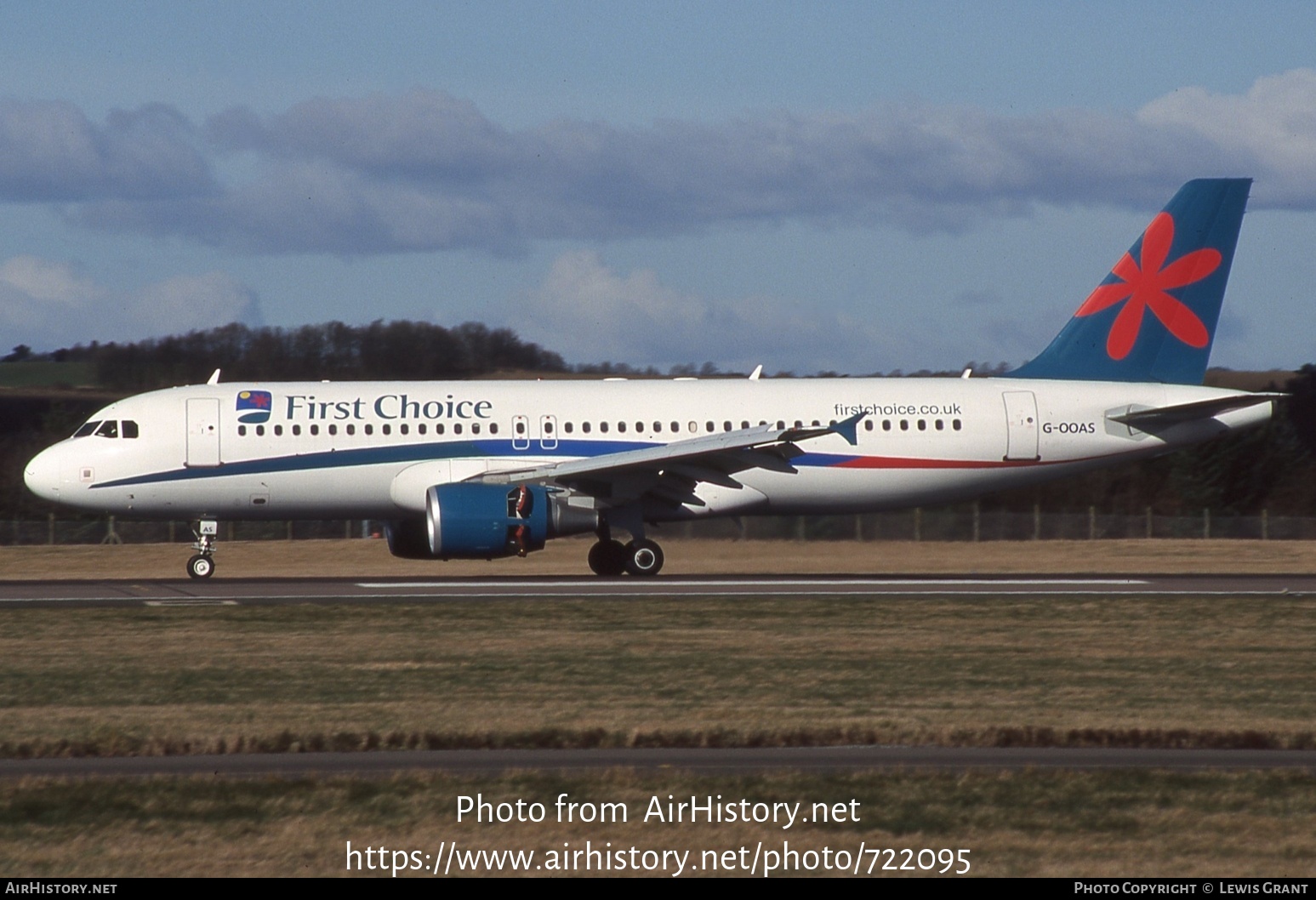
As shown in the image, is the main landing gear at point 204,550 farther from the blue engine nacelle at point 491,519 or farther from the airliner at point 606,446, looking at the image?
the blue engine nacelle at point 491,519

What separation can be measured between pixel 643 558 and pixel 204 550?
780 centimetres

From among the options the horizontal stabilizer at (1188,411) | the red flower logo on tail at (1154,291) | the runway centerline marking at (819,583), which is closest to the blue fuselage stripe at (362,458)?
the runway centerline marking at (819,583)

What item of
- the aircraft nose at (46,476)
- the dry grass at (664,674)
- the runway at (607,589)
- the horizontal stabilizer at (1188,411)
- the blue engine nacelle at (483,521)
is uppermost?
the horizontal stabilizer at (1188,411)

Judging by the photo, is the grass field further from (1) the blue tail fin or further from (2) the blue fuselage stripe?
(1) the blue tail fin

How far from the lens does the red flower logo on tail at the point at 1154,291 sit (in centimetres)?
3116

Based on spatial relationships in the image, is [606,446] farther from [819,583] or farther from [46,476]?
[46,476]

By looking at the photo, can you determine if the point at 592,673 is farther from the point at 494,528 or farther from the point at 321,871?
the point at 494,528

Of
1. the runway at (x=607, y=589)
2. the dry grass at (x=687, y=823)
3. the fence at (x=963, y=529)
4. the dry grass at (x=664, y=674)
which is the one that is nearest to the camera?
the dry grass at (x=687, y=823)

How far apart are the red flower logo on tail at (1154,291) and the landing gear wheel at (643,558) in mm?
9695

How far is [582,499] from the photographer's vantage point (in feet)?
90.5

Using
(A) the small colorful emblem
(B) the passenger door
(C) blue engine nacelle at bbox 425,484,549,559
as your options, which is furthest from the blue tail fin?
(B) the passenger door

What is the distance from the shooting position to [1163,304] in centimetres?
3123

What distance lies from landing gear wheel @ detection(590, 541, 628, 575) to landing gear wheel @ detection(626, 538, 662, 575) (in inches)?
6.6

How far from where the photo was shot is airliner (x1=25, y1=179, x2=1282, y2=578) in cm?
2827
